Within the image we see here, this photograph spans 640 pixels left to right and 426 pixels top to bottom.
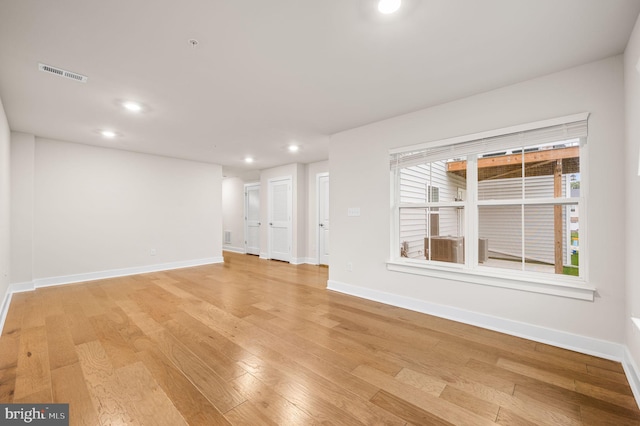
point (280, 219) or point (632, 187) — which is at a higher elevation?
point (632, 187)

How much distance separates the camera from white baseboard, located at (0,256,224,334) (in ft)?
11.8

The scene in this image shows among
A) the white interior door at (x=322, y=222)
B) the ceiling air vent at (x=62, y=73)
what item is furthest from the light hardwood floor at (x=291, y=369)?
the white interior door at (x=322, y=222)

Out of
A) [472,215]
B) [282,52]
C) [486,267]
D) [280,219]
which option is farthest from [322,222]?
[282,52]

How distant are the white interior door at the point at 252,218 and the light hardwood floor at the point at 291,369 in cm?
481

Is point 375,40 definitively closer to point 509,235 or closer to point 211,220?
point 509,235

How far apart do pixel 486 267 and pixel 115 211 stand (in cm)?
622

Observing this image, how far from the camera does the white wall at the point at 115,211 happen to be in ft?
14.9

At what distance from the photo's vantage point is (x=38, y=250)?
176 inches

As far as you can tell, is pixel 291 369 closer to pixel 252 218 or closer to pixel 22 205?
pixel 22 205

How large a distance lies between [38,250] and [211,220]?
3014mm

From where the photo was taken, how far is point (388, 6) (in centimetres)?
168

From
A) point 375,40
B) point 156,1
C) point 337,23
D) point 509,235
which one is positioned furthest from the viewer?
point 509,235

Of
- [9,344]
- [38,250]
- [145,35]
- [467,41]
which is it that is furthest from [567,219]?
[38,250]

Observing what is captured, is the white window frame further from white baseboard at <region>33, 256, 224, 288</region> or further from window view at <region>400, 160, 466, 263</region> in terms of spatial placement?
white baseboard at <region>33, 256, 224, 288</region>
